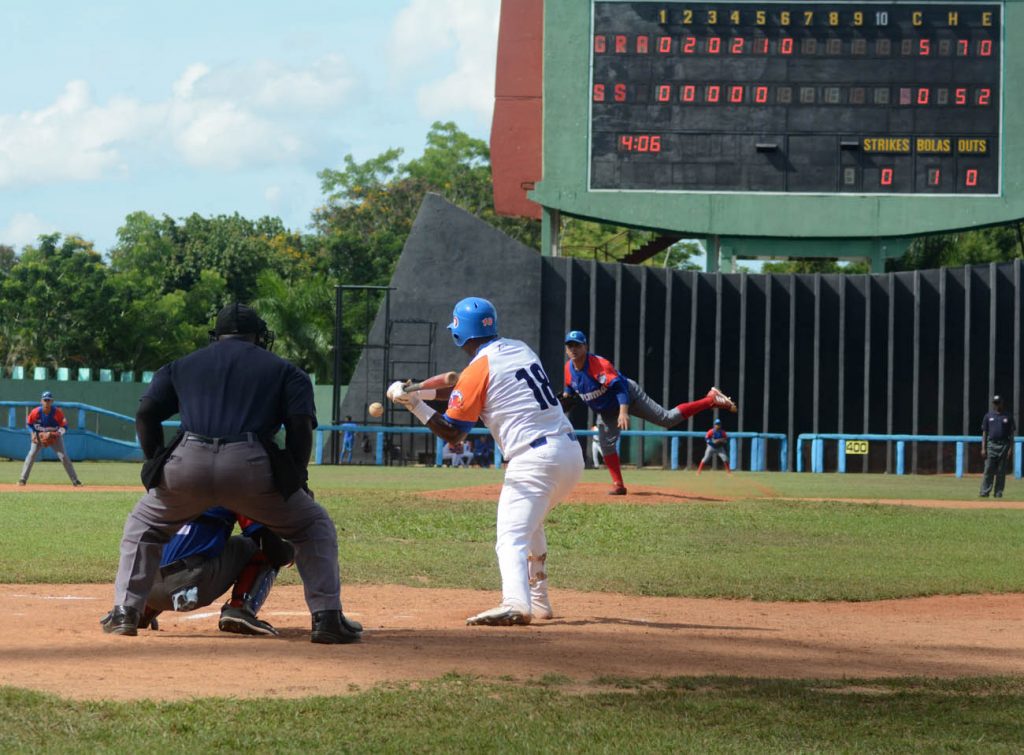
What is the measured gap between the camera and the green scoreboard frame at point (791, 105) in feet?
122

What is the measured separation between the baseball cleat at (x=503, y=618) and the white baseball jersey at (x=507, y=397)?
3.08ft

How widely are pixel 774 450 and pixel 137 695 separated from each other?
125 feet

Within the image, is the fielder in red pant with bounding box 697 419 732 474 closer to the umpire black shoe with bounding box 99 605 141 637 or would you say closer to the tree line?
the tree line

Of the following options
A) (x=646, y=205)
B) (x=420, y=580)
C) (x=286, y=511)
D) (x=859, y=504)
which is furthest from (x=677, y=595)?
(x=646, y=205)

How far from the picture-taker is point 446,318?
1660 inches

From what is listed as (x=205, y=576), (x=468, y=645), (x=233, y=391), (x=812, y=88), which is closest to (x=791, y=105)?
(x=812, y=88)

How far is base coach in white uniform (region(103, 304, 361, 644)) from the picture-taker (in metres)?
7.05

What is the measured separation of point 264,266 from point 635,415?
61365 millimetres

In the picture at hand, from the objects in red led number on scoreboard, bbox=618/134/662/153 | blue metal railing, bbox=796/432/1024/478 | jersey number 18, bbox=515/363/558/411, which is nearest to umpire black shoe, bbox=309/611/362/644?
jersey number 18, bbox=515/363/558/411

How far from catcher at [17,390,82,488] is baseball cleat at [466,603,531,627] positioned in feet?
56.5

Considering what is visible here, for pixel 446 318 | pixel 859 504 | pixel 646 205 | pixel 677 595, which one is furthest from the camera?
pixel 446 318

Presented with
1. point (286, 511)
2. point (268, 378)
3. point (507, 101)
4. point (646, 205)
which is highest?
point (507, 101)

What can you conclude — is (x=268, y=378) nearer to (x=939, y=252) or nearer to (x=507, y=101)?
(x=507, y=101)

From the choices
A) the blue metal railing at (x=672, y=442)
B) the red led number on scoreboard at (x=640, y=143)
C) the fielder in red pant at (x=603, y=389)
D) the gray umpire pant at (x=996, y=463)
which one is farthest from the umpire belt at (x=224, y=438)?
the red led number on scoreboard at (x=640, y=143)
